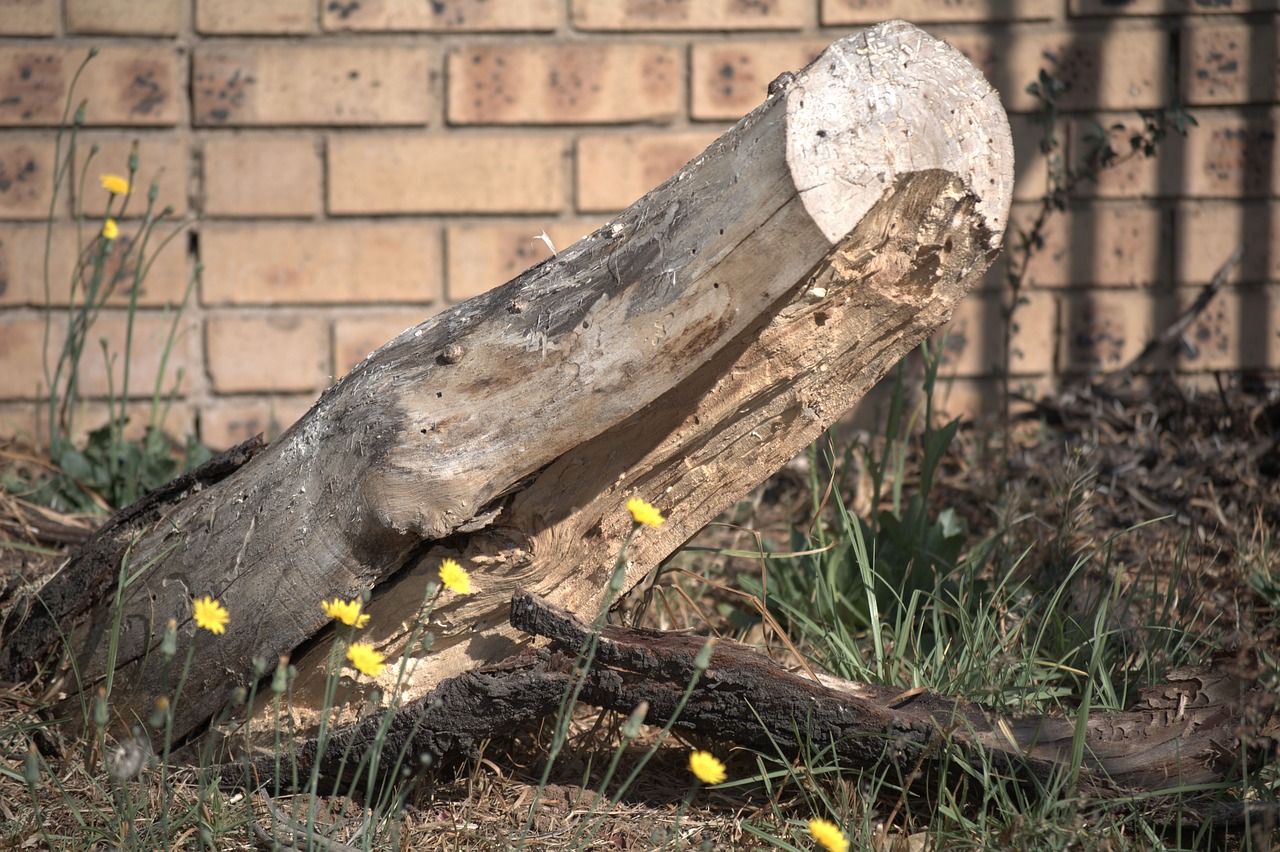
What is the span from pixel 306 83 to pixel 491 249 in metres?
0.57

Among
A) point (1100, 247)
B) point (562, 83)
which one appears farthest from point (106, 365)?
point (1100, 247)

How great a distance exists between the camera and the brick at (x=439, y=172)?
234cm

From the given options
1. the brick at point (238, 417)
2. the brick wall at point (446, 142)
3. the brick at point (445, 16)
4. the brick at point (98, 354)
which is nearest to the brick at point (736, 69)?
the brick wall at point (446, 142)

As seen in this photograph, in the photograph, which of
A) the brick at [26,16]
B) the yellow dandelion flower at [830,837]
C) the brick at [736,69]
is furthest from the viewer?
the brick at [736,69]

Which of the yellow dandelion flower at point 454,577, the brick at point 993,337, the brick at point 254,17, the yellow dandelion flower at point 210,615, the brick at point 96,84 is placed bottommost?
the yellow dandelion flower at point 210,615

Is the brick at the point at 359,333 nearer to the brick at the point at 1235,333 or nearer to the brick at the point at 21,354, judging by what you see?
the brick at the point at 21,354

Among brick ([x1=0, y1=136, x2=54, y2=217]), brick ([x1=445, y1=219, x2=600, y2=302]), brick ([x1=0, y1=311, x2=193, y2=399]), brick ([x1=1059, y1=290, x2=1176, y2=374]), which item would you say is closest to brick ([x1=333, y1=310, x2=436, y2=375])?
brick ([x1=445, y1=219, x2=600, y2=302])

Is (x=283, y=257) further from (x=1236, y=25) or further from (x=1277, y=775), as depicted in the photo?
(x=1236, y=25)

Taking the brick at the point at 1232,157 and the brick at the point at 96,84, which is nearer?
the brick at the point at 96,84

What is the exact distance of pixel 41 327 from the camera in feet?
7.68

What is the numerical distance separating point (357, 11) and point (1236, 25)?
210 cm

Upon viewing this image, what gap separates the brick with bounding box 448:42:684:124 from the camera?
2.32 meters

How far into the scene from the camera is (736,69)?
236cm

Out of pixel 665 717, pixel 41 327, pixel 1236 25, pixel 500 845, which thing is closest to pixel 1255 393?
pixel 1236 25
